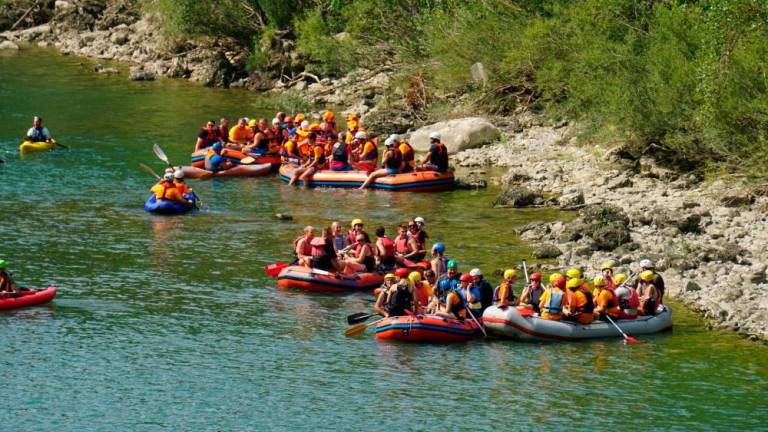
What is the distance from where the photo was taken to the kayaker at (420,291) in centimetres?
2158

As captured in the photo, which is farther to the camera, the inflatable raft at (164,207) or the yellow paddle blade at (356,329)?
the inflatable raft at (164,207)

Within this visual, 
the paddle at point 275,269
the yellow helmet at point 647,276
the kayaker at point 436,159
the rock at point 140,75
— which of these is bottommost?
the paddle at point 275,269

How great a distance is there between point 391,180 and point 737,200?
8776 mm

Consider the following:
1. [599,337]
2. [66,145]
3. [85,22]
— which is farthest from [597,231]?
[85,22]

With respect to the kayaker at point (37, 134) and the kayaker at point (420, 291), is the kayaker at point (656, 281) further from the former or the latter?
the kayaker at point (37, 134)

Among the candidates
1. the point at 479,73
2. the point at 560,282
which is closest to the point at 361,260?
the point at 560,282

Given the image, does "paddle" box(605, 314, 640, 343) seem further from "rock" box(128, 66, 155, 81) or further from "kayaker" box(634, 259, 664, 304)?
"rock" box(128, 66, 155, 81)

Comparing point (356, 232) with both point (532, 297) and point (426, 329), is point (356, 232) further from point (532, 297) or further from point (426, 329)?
point (532, 297)

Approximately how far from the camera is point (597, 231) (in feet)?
84.4

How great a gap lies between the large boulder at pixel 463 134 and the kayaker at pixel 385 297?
48.6ft

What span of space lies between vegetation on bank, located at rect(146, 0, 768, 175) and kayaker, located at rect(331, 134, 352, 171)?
621 cm

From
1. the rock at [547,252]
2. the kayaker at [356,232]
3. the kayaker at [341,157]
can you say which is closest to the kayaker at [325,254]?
the kayaker at [356,232]

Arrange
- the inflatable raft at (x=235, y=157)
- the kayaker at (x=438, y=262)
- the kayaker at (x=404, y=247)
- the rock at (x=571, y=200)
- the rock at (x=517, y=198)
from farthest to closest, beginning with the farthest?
the inflatable raft at (x=235, y=157)
the rock at (x=517, y=198)
the rock at (x=571, y=200)
the kayaker at (x=404, y=247)
the kayaker at (x=438, y=262)

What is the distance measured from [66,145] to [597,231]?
738 inches
